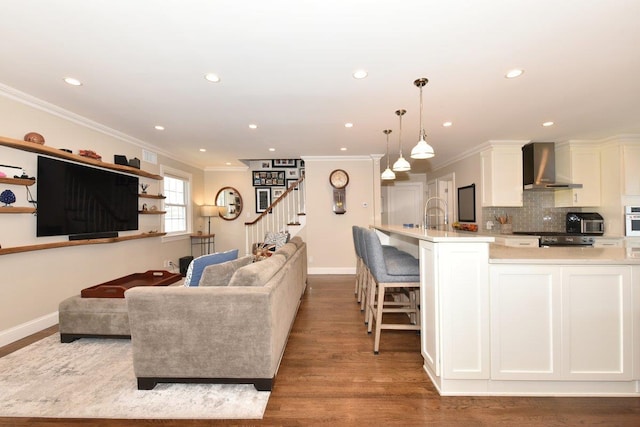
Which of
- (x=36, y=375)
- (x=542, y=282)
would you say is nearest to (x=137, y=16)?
(x=36, y=375)

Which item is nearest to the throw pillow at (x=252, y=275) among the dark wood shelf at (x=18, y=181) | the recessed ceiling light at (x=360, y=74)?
the recessed ceiling light at (x=360, y=74)

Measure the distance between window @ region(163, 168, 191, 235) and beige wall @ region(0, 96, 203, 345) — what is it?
4.48ft

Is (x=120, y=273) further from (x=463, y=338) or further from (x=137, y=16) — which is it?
(x=463, y=338)

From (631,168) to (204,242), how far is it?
26.1ft

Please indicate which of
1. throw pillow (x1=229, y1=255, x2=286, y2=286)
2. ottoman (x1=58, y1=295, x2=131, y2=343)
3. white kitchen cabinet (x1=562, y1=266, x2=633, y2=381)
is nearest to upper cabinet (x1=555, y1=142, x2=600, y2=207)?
white kitchen cabinet (x1=562, y1=266, x2=633, y2=381)

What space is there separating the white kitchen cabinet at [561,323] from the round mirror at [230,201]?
19.5ft

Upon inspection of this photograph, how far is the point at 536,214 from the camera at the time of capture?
4859mm

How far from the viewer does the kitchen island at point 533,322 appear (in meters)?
1.71

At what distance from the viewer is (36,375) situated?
1.99 meters

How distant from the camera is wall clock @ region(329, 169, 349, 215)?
5312 mm

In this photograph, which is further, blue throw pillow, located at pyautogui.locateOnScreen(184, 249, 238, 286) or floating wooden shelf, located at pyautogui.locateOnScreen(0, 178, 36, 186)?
floating wooden shelf, located at pyautogui.locateOnScreen(0, 178, 36, 186)

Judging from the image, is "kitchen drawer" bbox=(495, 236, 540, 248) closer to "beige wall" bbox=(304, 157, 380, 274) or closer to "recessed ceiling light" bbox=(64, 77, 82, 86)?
"beige wall" bbox=(304, 157, 380, 274)

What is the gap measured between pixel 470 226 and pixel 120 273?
5.79 metres

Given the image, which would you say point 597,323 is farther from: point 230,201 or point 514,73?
point 230,201
